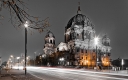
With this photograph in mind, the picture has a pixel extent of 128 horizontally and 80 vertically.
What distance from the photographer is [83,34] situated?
103125 millimetres

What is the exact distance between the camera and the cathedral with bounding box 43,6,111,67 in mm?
92750

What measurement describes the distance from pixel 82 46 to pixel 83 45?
110cm

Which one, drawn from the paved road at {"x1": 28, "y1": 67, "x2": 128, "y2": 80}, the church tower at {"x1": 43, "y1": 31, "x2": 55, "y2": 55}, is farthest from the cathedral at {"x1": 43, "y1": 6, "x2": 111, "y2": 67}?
the paved road at {"x1": 28, "y1": 67, "x2": 128, "y2": 80}

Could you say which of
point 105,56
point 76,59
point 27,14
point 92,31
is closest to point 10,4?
point 27,14

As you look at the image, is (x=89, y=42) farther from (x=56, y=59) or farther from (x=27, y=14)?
(x=27, y=14)

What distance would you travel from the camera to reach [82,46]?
98375 mm

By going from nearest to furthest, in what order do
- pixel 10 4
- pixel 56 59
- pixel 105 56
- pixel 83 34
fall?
pixel 10 4
pixel 56 59
pixel 83 34
pixel 105 56

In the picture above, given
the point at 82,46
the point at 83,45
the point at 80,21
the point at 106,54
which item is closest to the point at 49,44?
the point at 80,21

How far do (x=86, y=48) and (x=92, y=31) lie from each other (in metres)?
11.9

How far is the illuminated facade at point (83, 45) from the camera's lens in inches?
3725

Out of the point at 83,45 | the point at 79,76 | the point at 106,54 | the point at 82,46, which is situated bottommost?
the point at 79,76

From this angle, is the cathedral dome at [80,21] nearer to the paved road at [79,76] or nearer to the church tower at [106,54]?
the church tower at [106,54]

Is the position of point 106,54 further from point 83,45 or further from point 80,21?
point 80,21

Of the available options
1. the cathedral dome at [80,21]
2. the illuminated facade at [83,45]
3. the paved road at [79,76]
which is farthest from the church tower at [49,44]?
the paved road at [79,76]
